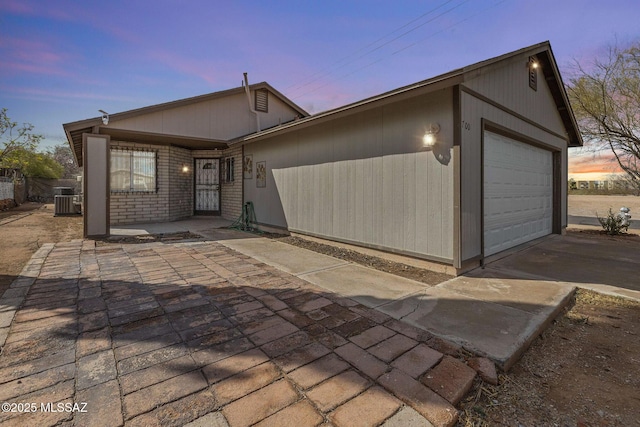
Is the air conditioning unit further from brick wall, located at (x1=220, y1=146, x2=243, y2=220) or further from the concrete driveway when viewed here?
the concrete driveway

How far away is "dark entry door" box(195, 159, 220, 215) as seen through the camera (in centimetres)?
1143

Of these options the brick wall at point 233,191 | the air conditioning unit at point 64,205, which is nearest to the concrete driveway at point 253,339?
the brick wall at point 233,191

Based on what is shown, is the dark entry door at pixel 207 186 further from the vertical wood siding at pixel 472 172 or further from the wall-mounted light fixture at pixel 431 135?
the vertical wood siding at pixel 472 172

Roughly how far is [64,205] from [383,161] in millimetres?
13727

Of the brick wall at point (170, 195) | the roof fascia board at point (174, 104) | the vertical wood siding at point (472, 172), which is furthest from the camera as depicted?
the brick wall at point (170, 195)

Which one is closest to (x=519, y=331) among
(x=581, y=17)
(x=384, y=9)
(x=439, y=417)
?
(x=439, y=417)

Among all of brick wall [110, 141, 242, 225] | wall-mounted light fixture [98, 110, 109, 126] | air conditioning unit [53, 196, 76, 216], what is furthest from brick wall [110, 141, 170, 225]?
air conditioning unit [53, 196, 76, 216]

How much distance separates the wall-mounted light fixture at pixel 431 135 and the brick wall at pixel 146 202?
8986mm

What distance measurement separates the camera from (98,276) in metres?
Result: 3.94

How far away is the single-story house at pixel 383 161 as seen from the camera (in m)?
4.45

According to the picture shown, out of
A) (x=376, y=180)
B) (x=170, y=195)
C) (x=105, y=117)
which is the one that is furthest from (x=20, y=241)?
(x=376, y=180)

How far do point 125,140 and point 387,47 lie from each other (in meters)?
11.5

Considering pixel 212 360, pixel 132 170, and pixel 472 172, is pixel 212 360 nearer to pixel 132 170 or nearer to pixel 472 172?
pixel 472 172

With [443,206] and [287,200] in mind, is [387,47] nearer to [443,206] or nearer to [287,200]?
[287,200]
